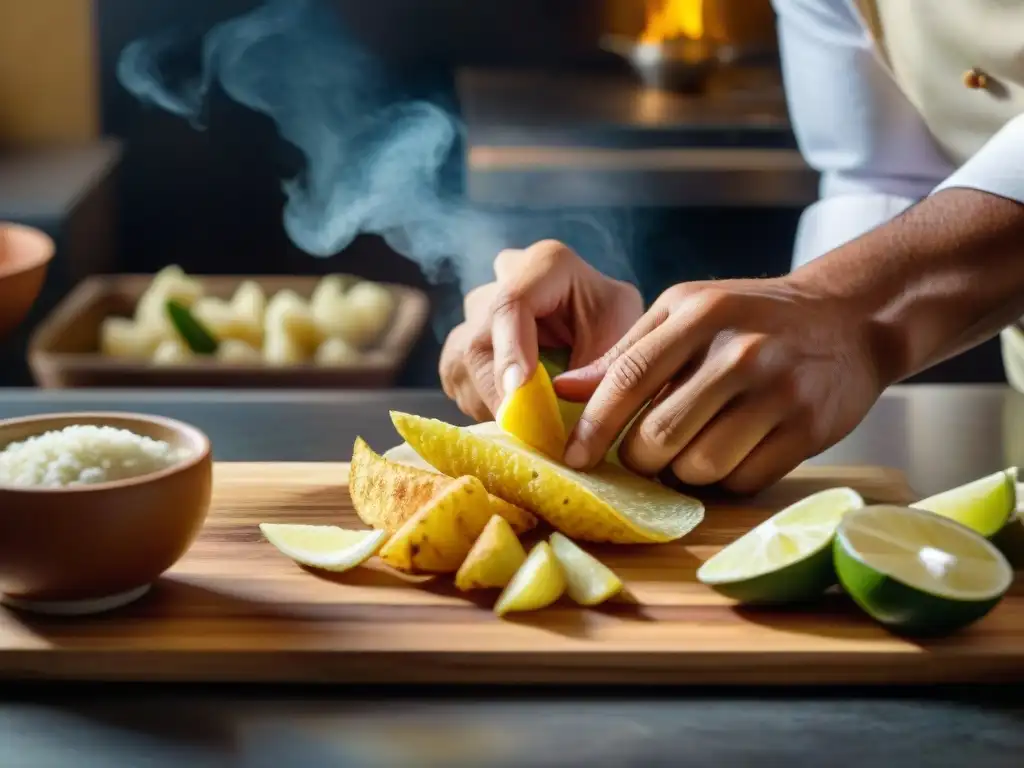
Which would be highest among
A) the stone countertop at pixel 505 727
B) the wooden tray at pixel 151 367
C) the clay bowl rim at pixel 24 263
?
the clay bowl rim at pixel 24 263

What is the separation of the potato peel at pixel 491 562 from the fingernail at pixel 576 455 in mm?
192

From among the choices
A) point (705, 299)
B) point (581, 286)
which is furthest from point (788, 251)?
point (705, 299)

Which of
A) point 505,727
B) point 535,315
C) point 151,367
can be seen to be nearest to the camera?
point 505,727

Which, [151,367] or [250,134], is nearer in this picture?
[151,367]

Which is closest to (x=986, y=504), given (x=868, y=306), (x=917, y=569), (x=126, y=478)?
(x=917, y=569)

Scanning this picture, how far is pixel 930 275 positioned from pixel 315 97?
2.52 meters

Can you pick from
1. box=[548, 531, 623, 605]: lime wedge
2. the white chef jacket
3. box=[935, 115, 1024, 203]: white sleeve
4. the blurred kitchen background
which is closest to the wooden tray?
the blurred kitchen background

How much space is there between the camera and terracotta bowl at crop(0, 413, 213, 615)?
3.17 feet

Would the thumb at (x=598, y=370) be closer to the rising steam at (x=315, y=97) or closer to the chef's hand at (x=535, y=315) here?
the chef's hand at (x=535, y=315)

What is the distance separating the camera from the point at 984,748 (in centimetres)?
87

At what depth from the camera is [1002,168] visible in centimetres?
146

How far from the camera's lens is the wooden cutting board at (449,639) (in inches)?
37.7

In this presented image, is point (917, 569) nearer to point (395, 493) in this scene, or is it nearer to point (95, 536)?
point (395, 493)

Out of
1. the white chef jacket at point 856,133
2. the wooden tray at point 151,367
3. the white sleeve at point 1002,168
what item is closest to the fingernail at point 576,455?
the white sleeve at point 1002,168
